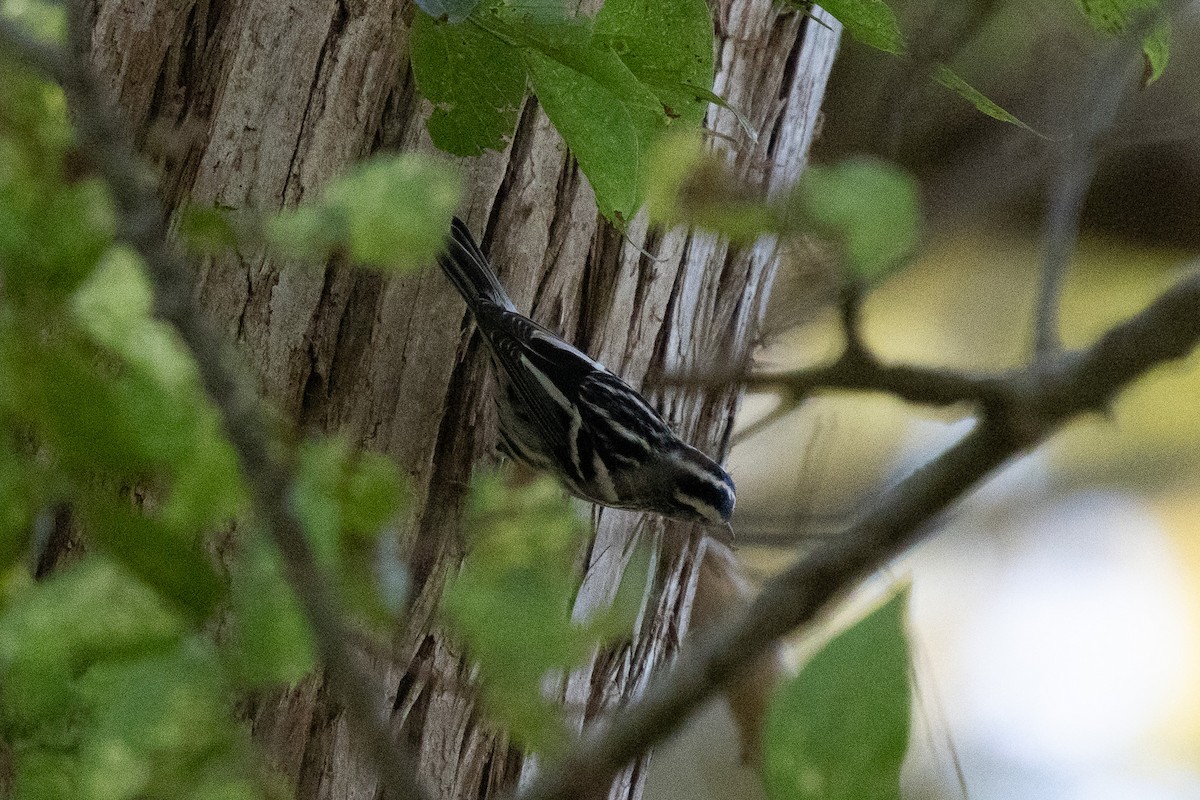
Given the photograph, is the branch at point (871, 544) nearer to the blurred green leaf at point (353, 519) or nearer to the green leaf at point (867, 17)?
the blurred green leaf at point (353, 519)

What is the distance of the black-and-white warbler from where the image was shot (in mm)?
1622

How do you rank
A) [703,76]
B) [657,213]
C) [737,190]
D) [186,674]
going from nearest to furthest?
[186,674], [703,76], [657,213], [737,190]

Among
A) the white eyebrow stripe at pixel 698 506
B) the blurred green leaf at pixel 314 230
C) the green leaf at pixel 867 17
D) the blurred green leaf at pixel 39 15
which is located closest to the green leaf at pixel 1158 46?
the green leaf at pixel 867 17

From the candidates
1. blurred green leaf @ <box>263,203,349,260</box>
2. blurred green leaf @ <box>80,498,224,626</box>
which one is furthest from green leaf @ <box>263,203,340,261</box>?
blurred green leaf @ <box>80,498,224,626</box>

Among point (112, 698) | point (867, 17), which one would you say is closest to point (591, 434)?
point (867, 17)

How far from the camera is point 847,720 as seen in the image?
1.14ft

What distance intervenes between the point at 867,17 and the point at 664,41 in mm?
152

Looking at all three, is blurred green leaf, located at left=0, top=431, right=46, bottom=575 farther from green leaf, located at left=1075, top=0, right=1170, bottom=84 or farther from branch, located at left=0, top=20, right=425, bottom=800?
green leaf, located at left=1075, top=0, right=1170, bottom=84

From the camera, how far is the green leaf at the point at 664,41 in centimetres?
80

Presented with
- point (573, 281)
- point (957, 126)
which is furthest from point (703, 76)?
point (957, 126)

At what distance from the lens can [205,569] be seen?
447 millimetres

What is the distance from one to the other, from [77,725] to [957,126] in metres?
3.07

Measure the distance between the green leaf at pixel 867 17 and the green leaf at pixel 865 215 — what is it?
0.42 ft

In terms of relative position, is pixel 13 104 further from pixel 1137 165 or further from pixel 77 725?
pixel 1137 165
